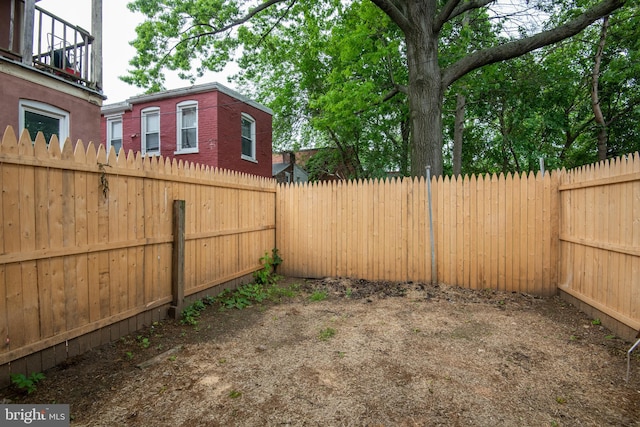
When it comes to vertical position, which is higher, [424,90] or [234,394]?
[424,90]

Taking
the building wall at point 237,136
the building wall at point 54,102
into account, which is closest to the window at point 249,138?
the building wall at point 237,136

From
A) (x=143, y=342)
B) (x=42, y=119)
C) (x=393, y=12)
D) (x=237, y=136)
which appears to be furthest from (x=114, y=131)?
(x=143, y=342)

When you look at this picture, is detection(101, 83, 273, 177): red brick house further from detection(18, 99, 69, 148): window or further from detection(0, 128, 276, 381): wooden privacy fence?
detection(0, 128, 276, 381): wooden privacy fence

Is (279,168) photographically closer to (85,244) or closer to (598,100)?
(598,100)

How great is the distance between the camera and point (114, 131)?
1273cm

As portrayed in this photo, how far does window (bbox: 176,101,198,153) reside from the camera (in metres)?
11.5

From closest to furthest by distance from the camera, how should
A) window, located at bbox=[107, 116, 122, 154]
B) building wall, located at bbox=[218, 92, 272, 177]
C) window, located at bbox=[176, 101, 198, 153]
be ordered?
building wall, located at bbox=[218, 92, 272, 177]
window, located at bbox=[176, 101, 198, 153]
window, located at bbox=[107, 116, 122, 154]

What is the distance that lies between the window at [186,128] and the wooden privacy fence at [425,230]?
20.8 ft

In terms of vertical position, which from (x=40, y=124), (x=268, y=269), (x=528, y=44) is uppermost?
(x=528, y=44)

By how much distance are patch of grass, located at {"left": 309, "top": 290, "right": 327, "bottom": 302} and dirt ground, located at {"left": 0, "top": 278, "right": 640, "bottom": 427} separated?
72 cm

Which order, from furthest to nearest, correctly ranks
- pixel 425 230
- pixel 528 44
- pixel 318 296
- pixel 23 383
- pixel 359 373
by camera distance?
pixel 528 44 < pixel 425 230 < pixel 318 296 < pixel 359 373 < pixel 23 383

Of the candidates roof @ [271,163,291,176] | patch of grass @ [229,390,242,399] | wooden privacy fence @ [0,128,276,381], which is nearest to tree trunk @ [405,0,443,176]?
wooden privacy fence @ [0,128,276,381]

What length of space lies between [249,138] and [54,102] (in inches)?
262

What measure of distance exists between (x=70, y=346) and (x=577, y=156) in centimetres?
1688
